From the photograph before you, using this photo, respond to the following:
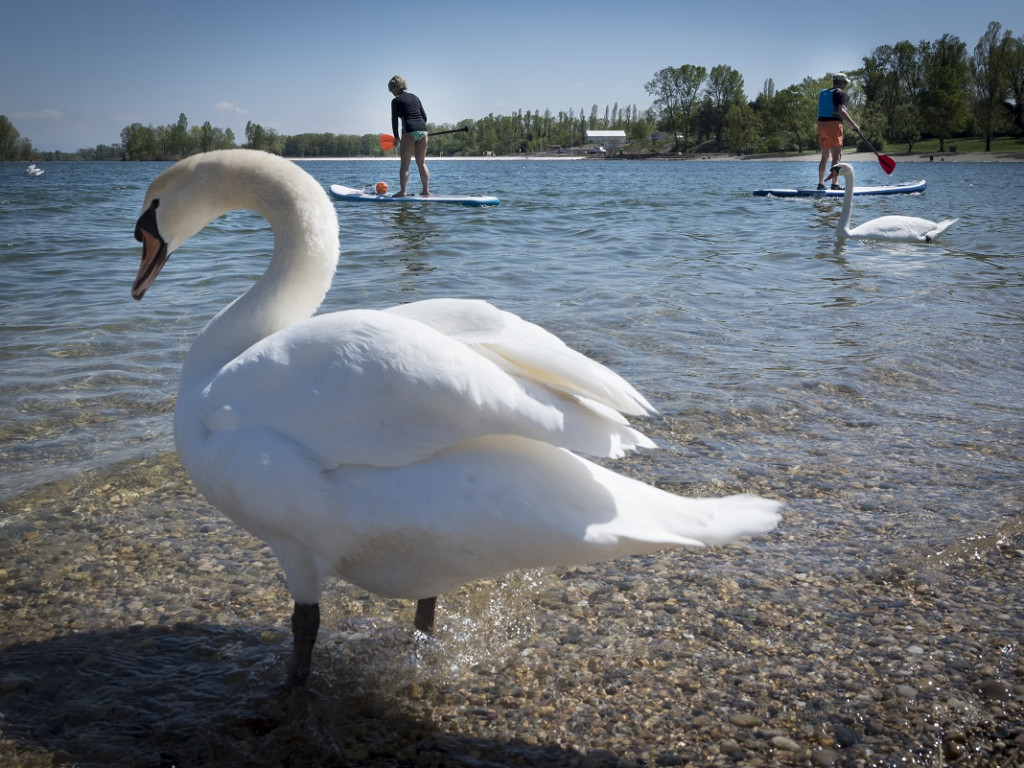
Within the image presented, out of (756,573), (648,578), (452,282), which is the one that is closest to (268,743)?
(648,578)

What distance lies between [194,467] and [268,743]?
769mm

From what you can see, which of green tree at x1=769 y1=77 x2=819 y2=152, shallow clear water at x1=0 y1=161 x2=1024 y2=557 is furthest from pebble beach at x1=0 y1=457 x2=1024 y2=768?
green tree at x1=769 y1=77 x2=819 y2=152

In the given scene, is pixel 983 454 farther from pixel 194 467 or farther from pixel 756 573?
pixel 194 467

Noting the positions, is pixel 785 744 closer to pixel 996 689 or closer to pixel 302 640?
pixel 996 689

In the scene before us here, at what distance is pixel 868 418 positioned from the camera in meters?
4.68

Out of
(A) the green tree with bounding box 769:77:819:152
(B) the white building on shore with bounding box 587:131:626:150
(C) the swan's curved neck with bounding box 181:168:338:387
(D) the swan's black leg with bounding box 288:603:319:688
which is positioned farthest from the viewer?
(B) the white building on shore with bounding box 587:131:626:150

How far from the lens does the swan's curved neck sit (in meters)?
2.66

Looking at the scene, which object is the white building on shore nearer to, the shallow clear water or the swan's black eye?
the shallow clear water

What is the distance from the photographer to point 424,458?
6.94ft

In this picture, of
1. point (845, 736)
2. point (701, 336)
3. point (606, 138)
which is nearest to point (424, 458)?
point (845, 736)

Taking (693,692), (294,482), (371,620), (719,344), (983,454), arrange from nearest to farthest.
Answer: (294,482) < (693,692) < (371,620) < (983,454) < (719,344)

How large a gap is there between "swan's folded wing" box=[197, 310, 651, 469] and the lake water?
81 cm

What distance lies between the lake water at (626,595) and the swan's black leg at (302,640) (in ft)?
0.28

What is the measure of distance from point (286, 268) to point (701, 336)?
4.41m
